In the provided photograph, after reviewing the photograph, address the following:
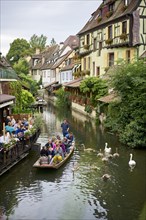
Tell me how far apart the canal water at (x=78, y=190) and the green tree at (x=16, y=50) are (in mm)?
70128

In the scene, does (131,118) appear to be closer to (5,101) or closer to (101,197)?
(5,101)

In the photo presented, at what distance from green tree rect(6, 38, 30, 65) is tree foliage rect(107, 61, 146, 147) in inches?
2643

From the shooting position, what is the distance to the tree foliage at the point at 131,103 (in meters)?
21.5

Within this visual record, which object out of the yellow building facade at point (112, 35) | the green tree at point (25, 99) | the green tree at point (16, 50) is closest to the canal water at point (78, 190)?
the yellow building facade at point (112, 35)

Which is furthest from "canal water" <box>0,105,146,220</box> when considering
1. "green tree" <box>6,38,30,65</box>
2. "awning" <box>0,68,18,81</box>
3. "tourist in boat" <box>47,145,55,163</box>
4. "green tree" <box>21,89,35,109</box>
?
"green tree" <box>6,38,30,65</box>

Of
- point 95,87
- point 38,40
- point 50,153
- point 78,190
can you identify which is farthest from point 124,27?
point 38,40

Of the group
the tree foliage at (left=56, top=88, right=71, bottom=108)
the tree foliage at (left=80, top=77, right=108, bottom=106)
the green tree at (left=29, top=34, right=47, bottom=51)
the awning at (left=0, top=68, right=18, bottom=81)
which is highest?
the green tree at (left=29, top=34, right=47, bottom=51)

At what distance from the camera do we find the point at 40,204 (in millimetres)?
12758

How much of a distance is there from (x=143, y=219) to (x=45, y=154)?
698 centimetres

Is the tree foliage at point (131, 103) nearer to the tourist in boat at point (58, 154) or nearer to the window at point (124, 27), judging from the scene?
the tourist in boat at point (58, 154)

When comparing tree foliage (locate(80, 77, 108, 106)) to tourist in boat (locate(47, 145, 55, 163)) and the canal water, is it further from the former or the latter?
tourist in boat (locate(47, 145, 55, 163))

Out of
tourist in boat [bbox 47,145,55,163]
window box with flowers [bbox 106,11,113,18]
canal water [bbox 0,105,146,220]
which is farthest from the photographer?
window box with flowers [bbox 106,11,113,18]

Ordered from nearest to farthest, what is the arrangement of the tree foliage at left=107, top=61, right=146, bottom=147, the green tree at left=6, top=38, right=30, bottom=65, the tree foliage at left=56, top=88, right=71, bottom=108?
the tree foliage at left=107, top=61, right=146, bottom=147 → the tree foliage at left=56, top=88, right=71, bottom=108 → the green tree at left=6, top=38, right=30, bottom=65

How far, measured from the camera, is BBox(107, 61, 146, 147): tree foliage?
70.4 ft
